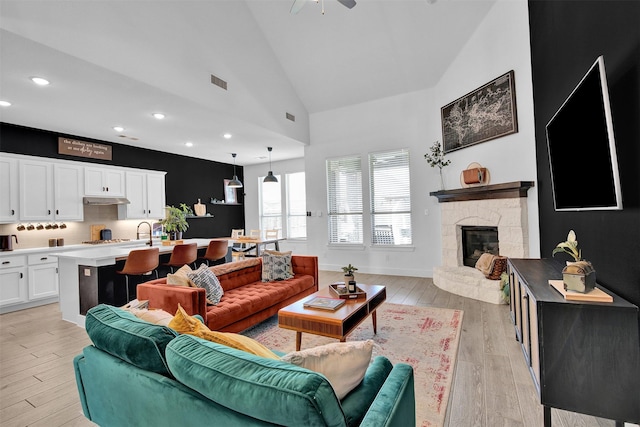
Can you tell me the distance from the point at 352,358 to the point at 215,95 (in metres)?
4.67

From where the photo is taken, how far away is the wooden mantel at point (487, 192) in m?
4.17

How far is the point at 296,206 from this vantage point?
9312 mm

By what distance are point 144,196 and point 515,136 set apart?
7.07m

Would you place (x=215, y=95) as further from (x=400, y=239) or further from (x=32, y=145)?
(x=400, y=239)

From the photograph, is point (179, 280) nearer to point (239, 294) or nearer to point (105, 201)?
point (239, 294)

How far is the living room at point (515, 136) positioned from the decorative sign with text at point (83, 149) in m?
0.23

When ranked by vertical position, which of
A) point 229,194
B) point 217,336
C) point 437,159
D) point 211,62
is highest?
point 211,62

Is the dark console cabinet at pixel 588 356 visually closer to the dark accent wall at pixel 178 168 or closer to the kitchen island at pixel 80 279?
the kitchen island at pixel 80 279

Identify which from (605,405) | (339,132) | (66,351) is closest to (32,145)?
(66,351)

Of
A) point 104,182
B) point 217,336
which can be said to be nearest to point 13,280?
point 104,182

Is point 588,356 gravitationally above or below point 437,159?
below

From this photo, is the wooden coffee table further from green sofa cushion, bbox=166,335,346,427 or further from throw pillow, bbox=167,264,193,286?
green sofa cushion, bbox=166,335,346,427

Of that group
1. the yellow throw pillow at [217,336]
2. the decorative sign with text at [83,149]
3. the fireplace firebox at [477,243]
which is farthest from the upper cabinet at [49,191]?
the fireplace firebox at [477,243]

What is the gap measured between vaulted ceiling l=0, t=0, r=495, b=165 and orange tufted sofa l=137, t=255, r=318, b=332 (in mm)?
2470
